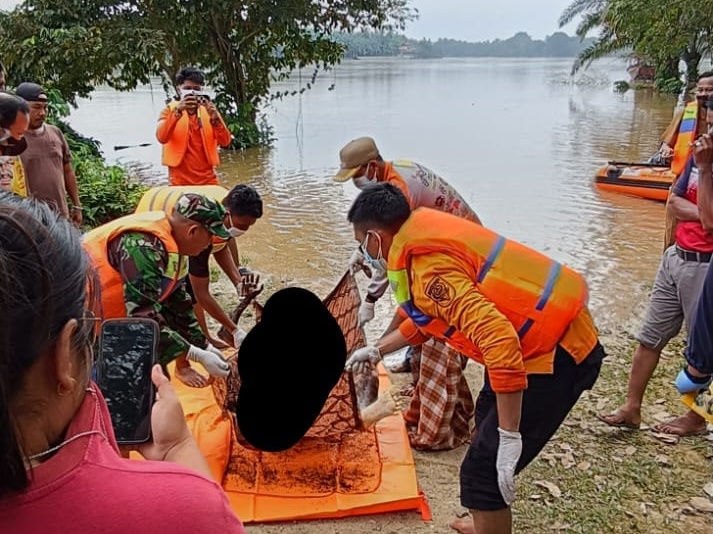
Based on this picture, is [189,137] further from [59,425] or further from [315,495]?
[59,425]

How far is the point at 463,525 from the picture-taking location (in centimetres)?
270

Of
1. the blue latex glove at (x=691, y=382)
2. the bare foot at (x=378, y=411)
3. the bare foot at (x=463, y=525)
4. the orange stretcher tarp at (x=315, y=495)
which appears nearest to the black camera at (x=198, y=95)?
the orange stretcher tarp at (x=315, y=495)

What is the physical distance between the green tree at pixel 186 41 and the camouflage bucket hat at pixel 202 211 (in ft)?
32.9

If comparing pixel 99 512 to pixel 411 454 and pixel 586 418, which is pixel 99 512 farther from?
pixel 586 418

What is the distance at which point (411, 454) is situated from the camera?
10.4 ft

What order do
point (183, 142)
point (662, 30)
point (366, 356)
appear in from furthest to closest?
point (662, 30) → point (183, 142) → point (366, 356)

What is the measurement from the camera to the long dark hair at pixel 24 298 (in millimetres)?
684

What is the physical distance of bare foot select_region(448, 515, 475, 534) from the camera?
106 inches

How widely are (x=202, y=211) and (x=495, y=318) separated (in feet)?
4.11

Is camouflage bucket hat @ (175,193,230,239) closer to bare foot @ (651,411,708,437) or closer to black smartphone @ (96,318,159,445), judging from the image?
black smartphone @ (96,318,159,445)

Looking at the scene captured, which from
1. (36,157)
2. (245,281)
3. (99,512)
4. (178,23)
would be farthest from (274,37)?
(99,512)

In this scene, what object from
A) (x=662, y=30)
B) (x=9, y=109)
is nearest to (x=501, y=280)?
(x=9, y=109)

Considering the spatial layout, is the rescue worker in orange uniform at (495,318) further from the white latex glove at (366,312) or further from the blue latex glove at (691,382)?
the white latex glove at (366,312)

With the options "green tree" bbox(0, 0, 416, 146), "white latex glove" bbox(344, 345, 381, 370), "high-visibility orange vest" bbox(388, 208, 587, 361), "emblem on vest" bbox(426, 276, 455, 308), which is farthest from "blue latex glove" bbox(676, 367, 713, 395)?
"green tree" bbox(0, 0, 416, 146)
